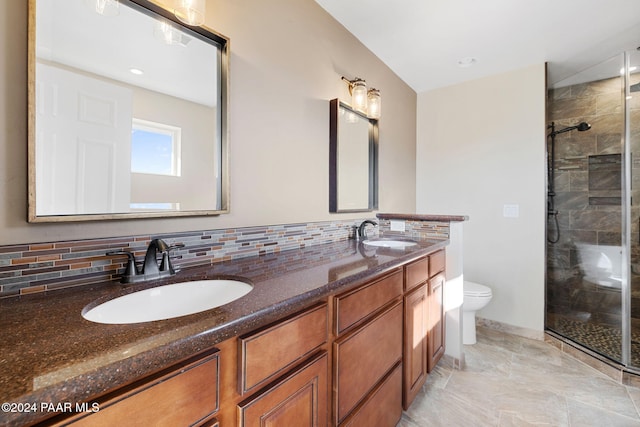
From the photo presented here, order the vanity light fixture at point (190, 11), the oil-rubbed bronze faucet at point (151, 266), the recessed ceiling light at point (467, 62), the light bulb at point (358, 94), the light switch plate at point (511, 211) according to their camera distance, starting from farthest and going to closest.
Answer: the light switch plate at point (511, 211) < the recessed ceiling light at point (467, 62) < the light bulb at point (358, 94) < the vanity light fixture at point (190, 11) < the oil-rubbed bronze faucet at point (151, 266)

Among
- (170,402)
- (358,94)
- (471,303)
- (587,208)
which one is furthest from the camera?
(587,208)

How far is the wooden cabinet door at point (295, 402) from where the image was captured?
683mm

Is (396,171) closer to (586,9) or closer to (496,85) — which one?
(496,85)

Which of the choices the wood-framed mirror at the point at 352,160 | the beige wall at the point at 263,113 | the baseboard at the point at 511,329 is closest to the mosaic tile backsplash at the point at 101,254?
the beige wall at the point at 263,113

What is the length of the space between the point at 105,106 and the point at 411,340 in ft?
5.49

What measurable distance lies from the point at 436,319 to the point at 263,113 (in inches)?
63.7

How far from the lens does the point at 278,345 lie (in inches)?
29.5

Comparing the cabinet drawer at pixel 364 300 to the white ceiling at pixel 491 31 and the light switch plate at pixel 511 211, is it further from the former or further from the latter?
the light switch plate at pixel 511 211

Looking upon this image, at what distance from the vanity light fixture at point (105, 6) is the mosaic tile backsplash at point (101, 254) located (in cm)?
76

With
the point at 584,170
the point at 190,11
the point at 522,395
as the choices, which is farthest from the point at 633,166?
the point at 190,11

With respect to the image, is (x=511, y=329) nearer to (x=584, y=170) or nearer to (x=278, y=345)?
(x=584, y=170)

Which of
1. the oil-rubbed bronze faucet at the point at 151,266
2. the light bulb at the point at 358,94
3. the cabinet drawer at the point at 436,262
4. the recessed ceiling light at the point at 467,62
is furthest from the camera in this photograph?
the recessed ceiling light at the point at 467,62

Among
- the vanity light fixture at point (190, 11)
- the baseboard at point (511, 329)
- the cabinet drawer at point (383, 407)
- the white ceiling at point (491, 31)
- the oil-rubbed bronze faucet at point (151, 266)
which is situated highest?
the white ceiling at point (491, 31)

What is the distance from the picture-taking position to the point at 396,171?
9.01 feet
